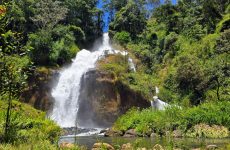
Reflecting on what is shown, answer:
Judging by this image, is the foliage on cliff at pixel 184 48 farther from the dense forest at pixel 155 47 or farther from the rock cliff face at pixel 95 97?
the rock cliff face at pixel 95 97

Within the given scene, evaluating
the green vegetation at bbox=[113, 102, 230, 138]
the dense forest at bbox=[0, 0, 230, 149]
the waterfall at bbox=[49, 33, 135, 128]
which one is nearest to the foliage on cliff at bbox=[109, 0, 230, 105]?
the dense forest at bbox=[0, 0, 230, 149]

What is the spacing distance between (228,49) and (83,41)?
2260 cm

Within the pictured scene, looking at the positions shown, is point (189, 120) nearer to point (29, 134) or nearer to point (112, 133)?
point (112, 133)

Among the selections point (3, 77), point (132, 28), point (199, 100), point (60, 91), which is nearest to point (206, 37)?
point (199, 100)

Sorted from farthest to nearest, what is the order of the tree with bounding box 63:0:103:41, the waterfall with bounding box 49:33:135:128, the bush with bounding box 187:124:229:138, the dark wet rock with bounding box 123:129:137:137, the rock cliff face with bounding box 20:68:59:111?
the tree with bounding box 63:0:103:41, the rock cliff face with bounding box 20:68:59:111, the waterfall with bounding box 49:33:135:128, the dark wet rock with bounding box 123:129:137:137, the bush with bounding box 187:124:229:138

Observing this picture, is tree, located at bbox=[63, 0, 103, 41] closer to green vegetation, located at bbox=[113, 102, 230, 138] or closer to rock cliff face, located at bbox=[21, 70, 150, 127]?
rock cliff face, located at bbox=[21, 70, 150, 127]

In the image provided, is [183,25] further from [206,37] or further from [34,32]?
[34,32]

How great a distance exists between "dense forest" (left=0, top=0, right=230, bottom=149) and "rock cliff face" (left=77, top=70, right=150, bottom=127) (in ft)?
3.38

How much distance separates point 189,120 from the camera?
2748 centimetres

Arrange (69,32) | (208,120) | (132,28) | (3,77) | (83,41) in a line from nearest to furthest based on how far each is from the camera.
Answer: (3,77), (208,120), (69,32), (83,41), (132,28)

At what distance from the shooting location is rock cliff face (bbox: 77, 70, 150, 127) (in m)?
38.1

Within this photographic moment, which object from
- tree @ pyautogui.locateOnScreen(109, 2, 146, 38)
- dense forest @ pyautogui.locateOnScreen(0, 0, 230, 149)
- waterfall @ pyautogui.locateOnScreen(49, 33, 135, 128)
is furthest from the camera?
tree @ pyautogui.locateOnScreen(109, 2, 146, 38)

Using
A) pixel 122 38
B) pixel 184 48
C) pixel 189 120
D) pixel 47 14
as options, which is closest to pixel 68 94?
pixel 47 14

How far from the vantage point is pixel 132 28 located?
5956cm
